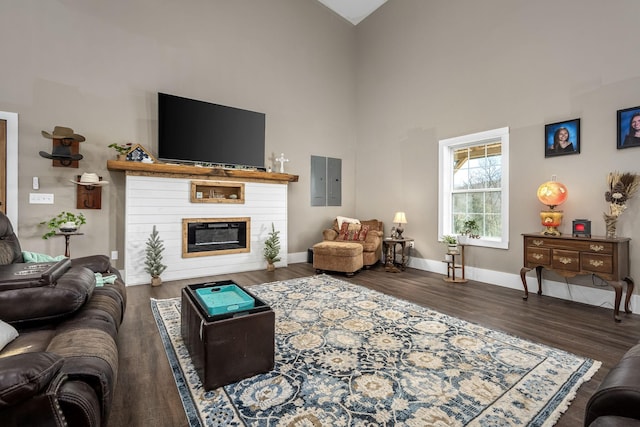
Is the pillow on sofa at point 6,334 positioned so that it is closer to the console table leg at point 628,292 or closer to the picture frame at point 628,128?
the console table leg at point 628,292

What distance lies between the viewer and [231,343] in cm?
184

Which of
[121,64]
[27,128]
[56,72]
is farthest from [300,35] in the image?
[27,128]

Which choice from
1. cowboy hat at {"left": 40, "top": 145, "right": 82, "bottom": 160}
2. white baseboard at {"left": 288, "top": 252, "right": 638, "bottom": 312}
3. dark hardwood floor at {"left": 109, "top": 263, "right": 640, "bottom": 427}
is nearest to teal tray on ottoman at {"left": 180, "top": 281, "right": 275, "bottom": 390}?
dark hardwood floor at {"left": 109, "top": 263, "right": 640, "bottom": 427}

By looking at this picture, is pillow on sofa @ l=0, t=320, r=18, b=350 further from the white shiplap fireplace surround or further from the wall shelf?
the wall shelf

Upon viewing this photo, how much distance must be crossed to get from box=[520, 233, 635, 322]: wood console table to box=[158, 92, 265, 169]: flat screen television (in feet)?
13.6

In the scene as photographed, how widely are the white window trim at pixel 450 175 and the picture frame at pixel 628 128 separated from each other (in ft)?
3.71

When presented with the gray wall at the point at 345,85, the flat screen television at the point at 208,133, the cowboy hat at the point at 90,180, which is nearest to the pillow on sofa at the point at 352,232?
the gray wall at the point at 345,85

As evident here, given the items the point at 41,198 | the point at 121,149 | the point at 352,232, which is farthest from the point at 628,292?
the point at 41,198

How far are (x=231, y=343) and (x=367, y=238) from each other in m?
3.84

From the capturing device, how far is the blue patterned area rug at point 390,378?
1.58 meters

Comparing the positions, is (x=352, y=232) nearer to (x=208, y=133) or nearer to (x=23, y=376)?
(x=208, y=133)

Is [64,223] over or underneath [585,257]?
over

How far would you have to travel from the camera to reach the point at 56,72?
152 inches

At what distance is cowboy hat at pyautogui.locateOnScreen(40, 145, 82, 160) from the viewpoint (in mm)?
3688
